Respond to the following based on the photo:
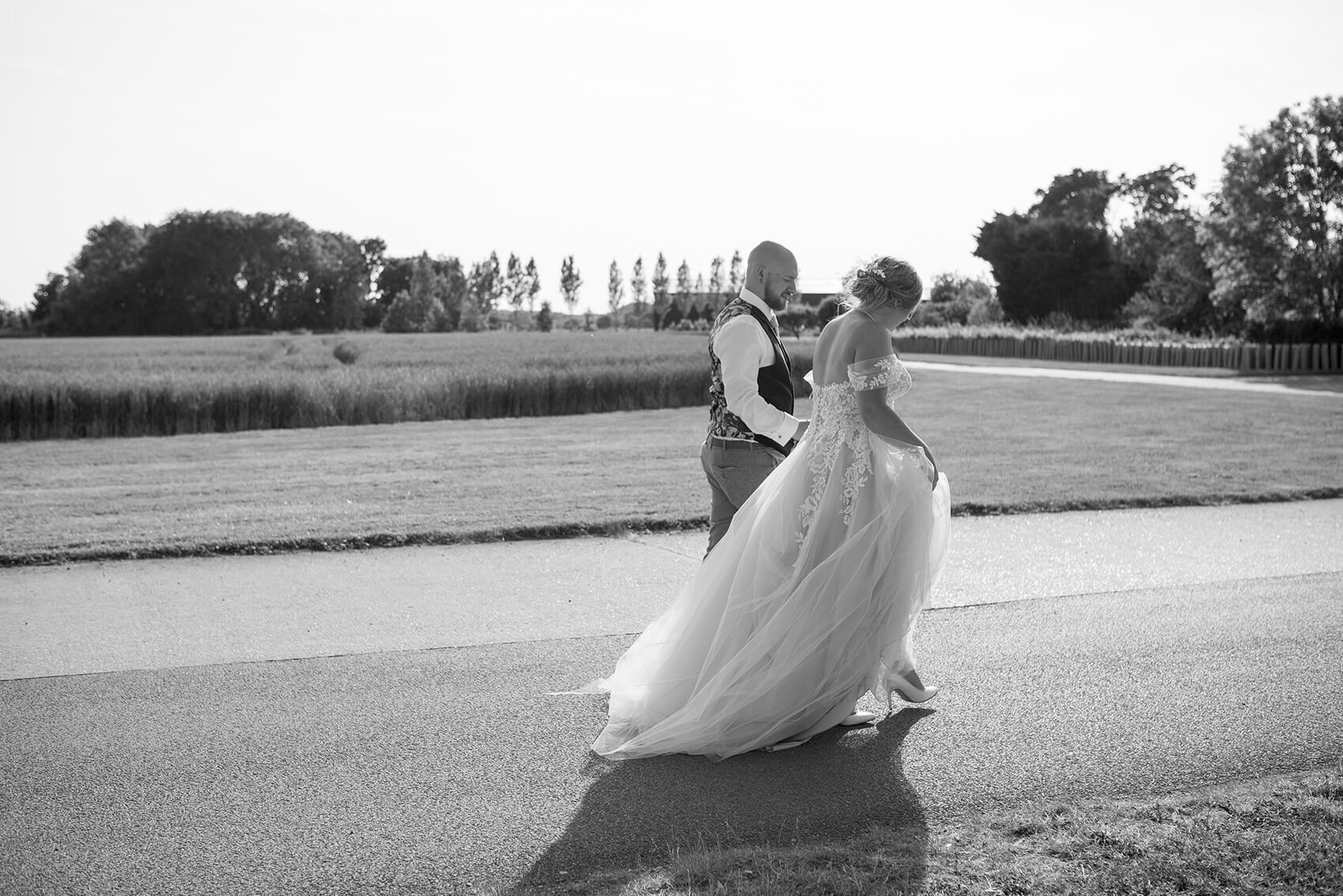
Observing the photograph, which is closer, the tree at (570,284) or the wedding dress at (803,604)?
the wedding dress at (803,604)

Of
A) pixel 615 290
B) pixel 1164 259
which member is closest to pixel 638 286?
pixel 615 290

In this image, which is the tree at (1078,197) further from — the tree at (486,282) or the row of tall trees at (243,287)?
the tree at (486,282)

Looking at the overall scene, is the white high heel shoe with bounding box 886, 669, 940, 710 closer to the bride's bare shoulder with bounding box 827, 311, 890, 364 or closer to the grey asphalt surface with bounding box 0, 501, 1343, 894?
the grey asphalt surface with bounding box 0, 501, 1343, 894

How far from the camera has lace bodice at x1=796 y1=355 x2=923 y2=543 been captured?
4797 millimetres

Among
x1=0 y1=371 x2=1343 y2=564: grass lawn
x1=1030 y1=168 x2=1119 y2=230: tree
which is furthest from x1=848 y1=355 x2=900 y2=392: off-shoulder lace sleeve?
x1=1030 y1=168 x2=1119 y2=230: tree

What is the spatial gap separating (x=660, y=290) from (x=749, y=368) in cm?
10203

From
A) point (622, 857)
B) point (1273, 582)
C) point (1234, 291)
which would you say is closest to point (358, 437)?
point (1273, 582)

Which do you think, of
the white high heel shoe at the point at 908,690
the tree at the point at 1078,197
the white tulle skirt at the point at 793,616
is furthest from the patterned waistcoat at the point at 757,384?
the tree at the point at 1078,197

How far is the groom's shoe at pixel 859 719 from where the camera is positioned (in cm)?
489

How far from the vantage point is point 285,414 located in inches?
784

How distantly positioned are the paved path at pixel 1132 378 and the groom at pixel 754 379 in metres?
20.2

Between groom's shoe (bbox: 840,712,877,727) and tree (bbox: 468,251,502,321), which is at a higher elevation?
tree (bbox: 468,251,502,321)

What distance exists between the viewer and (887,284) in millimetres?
4754

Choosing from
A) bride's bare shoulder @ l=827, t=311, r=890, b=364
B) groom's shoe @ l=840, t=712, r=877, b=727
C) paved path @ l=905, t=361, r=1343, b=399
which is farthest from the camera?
paved path @ l=905, t=361, r=1343, b=399
